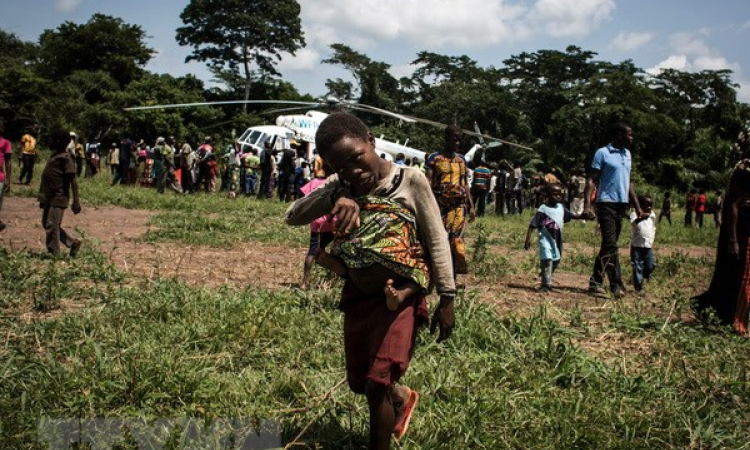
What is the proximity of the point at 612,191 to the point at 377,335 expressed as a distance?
523 cm

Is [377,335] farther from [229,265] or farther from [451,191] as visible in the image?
[229,265]

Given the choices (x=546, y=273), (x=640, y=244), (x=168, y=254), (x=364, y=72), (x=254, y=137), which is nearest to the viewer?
(x=546, y=273)

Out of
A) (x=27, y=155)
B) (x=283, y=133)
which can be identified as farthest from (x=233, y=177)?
(x=283, y=133)

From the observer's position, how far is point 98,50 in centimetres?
4256

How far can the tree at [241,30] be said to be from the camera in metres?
49.3

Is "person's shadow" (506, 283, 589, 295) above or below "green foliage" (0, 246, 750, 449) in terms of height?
above

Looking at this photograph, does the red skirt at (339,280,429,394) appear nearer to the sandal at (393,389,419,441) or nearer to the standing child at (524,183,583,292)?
the sandal at (393,389,419,441)

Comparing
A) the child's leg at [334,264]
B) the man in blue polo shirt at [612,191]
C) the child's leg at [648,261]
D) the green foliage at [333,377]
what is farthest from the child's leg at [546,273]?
the child's leg at [334,264]

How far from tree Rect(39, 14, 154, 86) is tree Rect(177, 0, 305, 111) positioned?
284 inches

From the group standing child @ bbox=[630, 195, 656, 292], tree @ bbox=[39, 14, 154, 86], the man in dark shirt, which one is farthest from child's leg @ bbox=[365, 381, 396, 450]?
tree @ bbox=[39, 14, 154, 86]

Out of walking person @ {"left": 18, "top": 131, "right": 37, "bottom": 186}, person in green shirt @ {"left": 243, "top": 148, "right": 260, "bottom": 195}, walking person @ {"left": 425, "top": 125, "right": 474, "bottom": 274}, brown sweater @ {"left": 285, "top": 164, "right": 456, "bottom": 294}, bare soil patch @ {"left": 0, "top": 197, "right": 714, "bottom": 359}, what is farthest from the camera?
person in green shirt @ {"left": 243, "top": 148, "right": 260, "bottom": 195}

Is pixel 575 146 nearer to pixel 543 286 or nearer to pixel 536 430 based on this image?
pixel 543 286

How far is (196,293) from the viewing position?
18.2 ft

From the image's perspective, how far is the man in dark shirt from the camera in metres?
7.64
